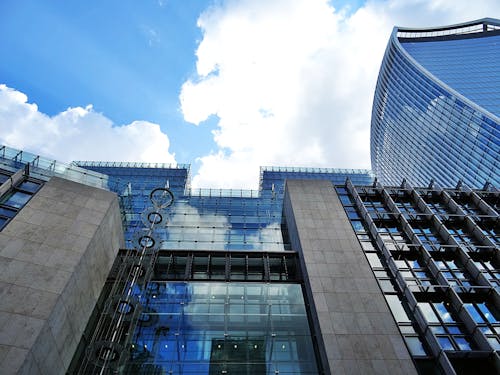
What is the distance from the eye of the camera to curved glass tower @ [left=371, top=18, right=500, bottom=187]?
109 meters

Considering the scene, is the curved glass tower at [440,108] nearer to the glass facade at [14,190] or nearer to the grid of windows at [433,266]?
the grid of windows at [433,266]

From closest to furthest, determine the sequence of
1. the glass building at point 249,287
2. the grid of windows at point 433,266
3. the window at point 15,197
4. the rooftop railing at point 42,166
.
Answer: the glass building at point 249,287, the grid of windows at point 433,266, the window at point 15,197, the rooftop railing at point 42,166

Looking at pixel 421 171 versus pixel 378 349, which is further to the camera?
pixel 421 171

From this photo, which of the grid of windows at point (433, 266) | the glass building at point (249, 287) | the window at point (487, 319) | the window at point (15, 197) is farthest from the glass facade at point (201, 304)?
the window at point (487, 319)

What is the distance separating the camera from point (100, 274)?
23266 mm

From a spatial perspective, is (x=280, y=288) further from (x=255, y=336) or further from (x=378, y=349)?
(x=378, y=349)

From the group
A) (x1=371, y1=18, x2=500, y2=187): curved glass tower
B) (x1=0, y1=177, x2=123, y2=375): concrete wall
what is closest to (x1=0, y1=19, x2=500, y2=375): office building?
(x1=0, y1=177, x2=123, y2=375): concrete wall

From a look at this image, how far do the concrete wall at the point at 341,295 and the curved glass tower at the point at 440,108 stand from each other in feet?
307

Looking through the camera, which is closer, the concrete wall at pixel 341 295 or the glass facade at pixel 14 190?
the concrete wall at pixel 341 295

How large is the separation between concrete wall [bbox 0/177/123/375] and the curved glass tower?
108 meters

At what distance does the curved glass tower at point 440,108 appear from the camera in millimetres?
108625

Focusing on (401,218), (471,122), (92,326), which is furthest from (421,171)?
(92,326)

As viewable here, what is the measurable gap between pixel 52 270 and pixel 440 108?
5190 inches

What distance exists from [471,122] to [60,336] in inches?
4792
